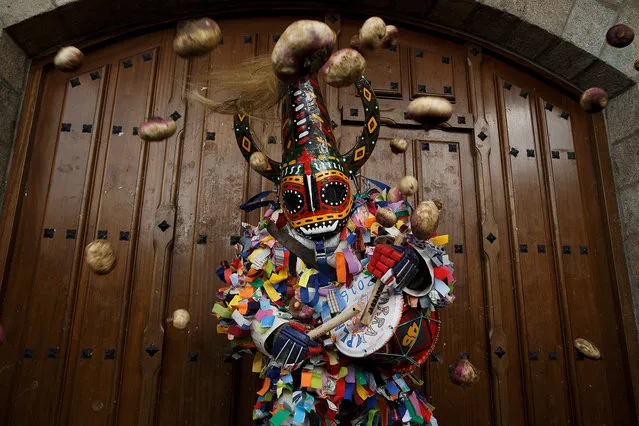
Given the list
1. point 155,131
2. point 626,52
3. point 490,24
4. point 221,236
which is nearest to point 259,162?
point 155,131

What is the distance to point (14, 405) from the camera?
2066 mm

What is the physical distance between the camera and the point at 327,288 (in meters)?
1.58

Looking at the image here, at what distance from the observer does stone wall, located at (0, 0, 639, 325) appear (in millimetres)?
2455

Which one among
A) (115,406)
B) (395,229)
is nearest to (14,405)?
(115,406)

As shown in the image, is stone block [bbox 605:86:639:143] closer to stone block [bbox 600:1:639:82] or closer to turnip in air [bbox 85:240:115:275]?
stone block [bbox 600:1:639:82]

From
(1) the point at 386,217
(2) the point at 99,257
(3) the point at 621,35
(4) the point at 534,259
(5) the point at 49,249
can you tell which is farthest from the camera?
(4) the point at 534,259

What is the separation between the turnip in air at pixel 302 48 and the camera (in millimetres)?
1262

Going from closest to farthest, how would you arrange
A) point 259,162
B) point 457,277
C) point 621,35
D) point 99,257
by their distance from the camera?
point 99,257 < point 259,162 < point 621,35 < point 457,277

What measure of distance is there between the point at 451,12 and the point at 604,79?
99 centimetres

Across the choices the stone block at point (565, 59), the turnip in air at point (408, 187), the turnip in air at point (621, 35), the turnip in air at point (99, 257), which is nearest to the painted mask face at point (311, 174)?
the turnip in air at point (408, 187)

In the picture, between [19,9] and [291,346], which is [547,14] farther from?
[19,9]

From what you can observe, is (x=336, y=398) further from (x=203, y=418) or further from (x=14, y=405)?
(x=14, y=405)

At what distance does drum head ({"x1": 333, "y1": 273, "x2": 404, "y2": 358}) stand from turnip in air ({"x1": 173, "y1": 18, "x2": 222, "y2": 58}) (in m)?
0.91

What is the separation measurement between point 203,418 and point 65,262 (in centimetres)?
102
